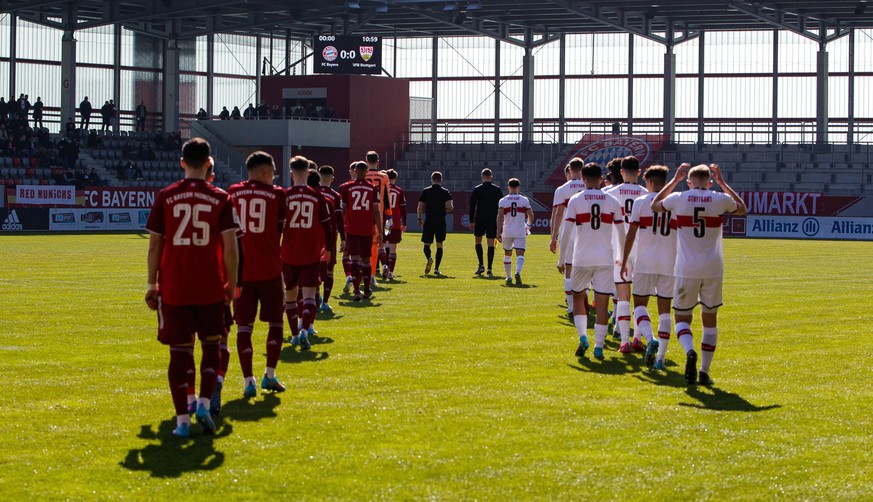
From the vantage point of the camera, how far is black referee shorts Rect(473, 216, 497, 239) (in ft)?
80.2

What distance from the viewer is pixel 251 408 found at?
9.62 metres

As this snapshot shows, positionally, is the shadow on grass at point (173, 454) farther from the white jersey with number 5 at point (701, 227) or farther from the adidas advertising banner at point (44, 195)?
the adidas advertising banner at point (44, 195)

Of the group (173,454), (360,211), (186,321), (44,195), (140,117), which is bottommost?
(173,454)

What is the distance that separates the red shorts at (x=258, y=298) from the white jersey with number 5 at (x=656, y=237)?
3.85m

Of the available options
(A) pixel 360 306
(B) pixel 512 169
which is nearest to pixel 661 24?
(B) pixel 512 169

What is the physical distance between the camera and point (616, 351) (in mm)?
13516

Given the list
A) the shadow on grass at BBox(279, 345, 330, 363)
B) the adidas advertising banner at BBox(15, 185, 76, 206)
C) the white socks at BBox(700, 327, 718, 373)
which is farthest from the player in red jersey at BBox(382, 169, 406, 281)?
the adidas advertising banner at BBox(15, 185, 76, 206)

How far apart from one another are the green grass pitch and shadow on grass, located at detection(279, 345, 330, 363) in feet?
0.20

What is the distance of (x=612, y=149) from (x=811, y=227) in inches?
482

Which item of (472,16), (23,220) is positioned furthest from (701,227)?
(472,16)

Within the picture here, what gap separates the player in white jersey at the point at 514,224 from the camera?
22.7m

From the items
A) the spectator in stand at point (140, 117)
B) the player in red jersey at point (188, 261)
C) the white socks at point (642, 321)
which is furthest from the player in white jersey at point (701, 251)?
the spectator in stand at point (140, 117)

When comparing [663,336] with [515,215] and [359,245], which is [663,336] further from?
[515,215]

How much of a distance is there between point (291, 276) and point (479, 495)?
5987 millimetres
